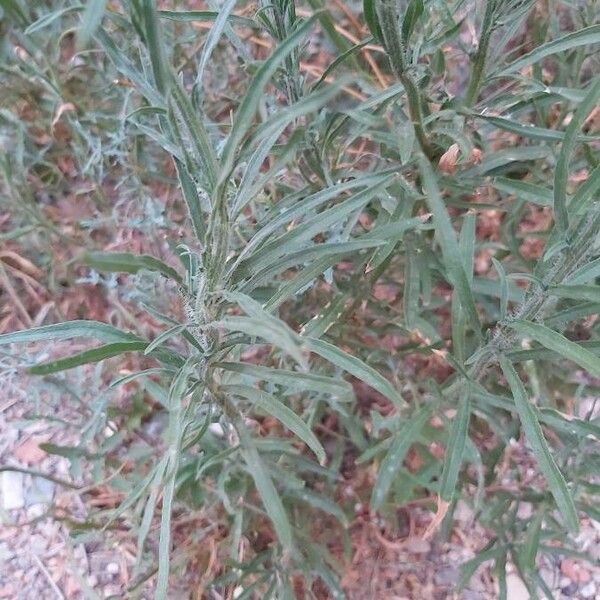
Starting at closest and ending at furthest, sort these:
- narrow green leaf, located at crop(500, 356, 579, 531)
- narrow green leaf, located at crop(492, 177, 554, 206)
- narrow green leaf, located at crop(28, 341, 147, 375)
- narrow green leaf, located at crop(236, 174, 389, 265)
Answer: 1. narrow green leaf, located at crop(28, 341, 147, 375)
2. narrow green leaf, located at crop(236, 174, 389, 265)
3. narrow green leaf, located at crop(500, 356, 579, 531)
4. narrow green leaf, located at crop(492, 177, 554, 206)

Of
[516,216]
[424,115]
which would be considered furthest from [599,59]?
[424,115]

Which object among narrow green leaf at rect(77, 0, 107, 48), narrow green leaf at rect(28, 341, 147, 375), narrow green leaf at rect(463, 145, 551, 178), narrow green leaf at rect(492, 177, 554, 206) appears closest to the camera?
narrow green leaf at rect(77, 0, 107, 48)

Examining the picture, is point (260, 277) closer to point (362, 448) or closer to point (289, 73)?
point (289, 73)

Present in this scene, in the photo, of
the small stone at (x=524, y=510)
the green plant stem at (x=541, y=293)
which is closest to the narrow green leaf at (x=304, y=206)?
the green plant stem at (x=541, y=293)

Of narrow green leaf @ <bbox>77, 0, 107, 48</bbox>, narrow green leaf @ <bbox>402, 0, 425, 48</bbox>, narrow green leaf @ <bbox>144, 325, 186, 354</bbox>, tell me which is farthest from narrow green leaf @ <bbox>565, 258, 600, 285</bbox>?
narrow green leaf @ <bbox>77, 0, 107, 48</bbox>

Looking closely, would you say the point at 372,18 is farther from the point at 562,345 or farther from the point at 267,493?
the point at 267,493

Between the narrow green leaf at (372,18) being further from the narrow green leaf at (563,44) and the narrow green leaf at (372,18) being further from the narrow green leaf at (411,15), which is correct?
the narrow green leaf at (563,44)

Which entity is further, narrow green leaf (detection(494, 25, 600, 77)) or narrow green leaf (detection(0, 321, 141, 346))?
narrow green leaf (detection(494, 25, 600, 77))

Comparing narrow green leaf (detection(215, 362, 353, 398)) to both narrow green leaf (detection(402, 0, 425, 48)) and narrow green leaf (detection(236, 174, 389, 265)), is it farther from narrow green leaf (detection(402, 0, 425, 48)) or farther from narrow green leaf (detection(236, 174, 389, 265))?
narrow green leaf (detection(402, 0, 425, 48))
